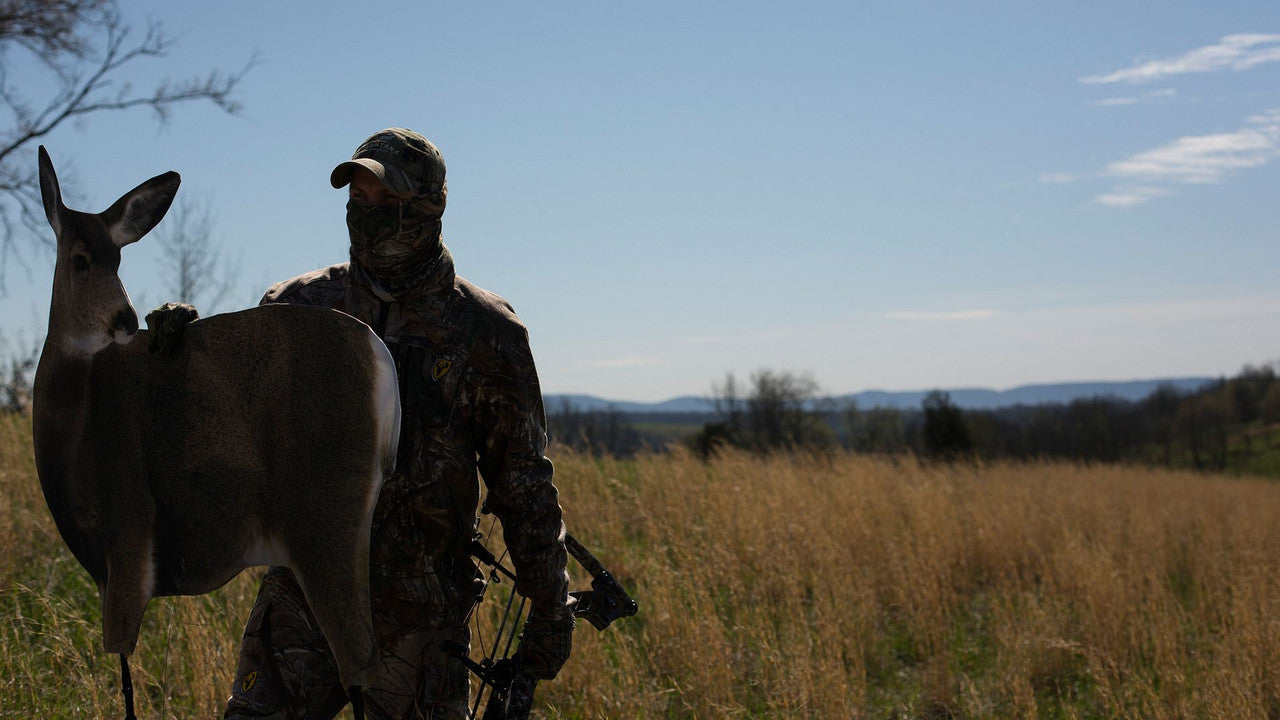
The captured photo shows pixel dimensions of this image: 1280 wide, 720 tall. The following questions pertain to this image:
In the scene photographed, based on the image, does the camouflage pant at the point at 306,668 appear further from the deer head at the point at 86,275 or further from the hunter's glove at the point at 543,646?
the deer head at the point at 86,275

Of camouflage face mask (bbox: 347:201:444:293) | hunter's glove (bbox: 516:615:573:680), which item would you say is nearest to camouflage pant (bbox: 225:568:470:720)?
hunter's glove (bbox: 516:615:573:680)

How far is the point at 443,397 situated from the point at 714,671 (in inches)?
133

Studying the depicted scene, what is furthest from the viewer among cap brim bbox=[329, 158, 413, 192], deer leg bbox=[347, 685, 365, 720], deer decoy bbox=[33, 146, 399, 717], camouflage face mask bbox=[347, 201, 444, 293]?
camouflage face mask bbox=[347, 201, 444, 293]

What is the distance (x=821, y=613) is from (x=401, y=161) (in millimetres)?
4911

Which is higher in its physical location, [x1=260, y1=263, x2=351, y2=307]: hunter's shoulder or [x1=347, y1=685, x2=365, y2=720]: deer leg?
[x1=260, y1=263, x2=351, y2=307]: hunter's shoulder

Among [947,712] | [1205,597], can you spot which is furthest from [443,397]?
[1205,597]

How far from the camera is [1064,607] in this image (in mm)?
7203

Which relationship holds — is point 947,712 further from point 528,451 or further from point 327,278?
point 327,278

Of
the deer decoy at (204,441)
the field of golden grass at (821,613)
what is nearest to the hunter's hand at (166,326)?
the deer decoy at (204,441)

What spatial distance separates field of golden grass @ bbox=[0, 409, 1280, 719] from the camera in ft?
15.6

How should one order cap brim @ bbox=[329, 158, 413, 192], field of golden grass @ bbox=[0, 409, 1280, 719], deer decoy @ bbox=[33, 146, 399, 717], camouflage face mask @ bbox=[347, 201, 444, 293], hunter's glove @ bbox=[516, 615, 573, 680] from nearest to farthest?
deer decoy @ bbox=[33, 146, 399, 717]
cap brim @ bbox=[329, 158, 413, 192]
camouflage face mask @ bbox=[347, 201, 444, 293]
hunter's glove @ bbox=[516, 615, 573, 680]
field of golden grass @ bbox=[0, 409, 1280, 719]

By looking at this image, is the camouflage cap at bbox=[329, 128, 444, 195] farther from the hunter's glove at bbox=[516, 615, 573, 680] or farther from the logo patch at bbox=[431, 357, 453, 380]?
the hunter's glove at bbox=[516, 615, 573, 680]

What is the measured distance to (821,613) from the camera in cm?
626

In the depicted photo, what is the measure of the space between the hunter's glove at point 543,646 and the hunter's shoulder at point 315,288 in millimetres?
1070
